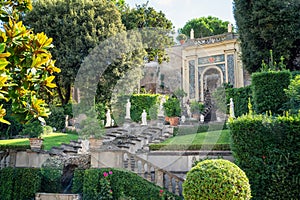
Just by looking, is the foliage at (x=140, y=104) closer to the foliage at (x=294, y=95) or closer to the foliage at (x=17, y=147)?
the foliage at (x=17, y=147)

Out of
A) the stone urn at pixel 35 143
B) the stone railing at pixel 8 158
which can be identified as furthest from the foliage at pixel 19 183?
the stone urn at pixel 35 143

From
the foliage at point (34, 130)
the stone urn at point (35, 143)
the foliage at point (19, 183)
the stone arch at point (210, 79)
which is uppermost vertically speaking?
the stone arch at point (210, 79)

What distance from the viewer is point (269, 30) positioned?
1334cm

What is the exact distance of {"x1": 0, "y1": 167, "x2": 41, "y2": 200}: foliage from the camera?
954cm

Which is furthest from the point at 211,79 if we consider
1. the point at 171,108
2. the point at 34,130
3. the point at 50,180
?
the point at 50,180

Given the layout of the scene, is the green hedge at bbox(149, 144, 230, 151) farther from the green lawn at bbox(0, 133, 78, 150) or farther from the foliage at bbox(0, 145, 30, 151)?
the foliage at bbox(0, 145, 30, 151)

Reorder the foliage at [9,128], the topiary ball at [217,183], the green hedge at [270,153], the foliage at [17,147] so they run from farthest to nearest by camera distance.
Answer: the foliage at [9,128], the foliage at [17,147], the green hedge at [270,153], the topiary ball at [217,183]

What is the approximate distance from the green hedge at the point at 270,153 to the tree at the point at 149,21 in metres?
12.8

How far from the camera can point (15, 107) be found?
3.58m

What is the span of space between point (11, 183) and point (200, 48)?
1842 cm

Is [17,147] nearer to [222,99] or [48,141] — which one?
[48,141]

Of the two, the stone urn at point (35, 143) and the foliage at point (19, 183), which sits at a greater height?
the stone urn at point (35, 143)

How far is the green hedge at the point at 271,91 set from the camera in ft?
33.1

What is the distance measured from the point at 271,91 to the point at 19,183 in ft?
29.0
